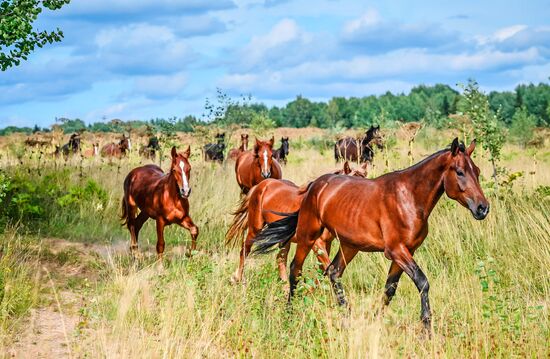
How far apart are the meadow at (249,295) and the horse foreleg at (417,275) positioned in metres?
0.15

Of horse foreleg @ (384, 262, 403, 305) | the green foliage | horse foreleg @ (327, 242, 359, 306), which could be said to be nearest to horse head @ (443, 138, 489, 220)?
horse foreleg @ (384, 262, 403, 305)

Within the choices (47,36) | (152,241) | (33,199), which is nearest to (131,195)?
(152,241)

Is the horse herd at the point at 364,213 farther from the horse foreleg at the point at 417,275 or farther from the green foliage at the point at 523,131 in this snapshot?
the green foliage at the point at 523,131

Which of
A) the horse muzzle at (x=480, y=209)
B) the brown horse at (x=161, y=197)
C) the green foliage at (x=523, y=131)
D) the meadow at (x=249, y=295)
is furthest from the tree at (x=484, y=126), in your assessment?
the green foliage at (x=523, y=131)

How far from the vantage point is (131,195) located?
13.0 metres

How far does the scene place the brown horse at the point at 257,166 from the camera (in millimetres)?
14156

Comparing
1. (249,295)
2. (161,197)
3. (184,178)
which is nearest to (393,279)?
(249,295)

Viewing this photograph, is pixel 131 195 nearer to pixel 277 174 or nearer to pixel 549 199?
pixel 277 174

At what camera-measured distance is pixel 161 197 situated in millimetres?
11445

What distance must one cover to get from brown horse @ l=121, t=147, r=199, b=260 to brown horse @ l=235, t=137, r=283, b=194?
215cm

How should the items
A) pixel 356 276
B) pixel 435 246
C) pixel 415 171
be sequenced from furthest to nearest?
pixel 435 246 → pixel 356 276 → pixel 415 171

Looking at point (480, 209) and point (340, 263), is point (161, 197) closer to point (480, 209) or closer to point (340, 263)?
point (340, 263)

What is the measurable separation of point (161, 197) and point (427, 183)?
5532 mm

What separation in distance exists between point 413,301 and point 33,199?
913 centimetres
